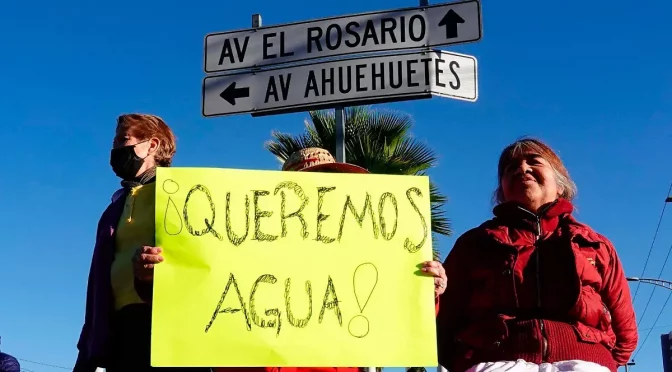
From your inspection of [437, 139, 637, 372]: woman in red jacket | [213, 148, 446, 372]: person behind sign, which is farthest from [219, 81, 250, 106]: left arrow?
[437, 139, 637, 372]: woman in red jacket

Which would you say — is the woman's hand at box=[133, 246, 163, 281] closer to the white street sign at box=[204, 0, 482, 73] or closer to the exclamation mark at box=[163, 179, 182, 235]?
the exclamation mark at box=[163, 179, 182, 235]

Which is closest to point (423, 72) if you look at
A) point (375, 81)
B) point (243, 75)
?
point (375, 81)

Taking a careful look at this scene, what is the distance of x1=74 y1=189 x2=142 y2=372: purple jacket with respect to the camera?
2619 mm

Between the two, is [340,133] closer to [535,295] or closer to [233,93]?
[233,93]

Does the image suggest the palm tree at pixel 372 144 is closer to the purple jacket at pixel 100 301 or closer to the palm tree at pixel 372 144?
the palm tree at pixel 372 144

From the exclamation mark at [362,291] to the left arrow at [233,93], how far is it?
1762 mm

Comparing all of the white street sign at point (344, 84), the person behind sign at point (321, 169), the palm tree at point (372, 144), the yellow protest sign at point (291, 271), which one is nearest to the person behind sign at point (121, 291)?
the yellow protest sign at point (291, 271)

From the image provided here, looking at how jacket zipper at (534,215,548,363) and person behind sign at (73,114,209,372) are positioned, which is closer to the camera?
jacket zipper at (534,215,548,363)

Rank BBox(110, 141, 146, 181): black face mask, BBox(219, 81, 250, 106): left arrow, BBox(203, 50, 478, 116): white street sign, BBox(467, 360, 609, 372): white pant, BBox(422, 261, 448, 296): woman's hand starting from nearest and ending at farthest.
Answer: BBox(467, 360, 609, 372): white pant, BBox(422, 261, 448, 296): woman's hand, BBox(110, 141, 146, 181): black face mask, BBox(203, 50, 478, 116): white street sign, BBox(219, 81, 250, 106): left arrow

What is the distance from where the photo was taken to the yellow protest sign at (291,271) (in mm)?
2439

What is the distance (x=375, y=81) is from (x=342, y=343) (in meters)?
1.77

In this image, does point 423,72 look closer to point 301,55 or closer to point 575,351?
point 301,55

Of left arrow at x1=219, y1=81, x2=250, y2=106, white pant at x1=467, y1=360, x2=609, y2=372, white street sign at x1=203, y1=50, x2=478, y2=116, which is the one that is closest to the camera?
white pant at x1=467, y1=360, x2=609, y2=372

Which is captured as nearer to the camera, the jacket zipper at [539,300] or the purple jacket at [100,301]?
the jacket zipper at [539,300]
